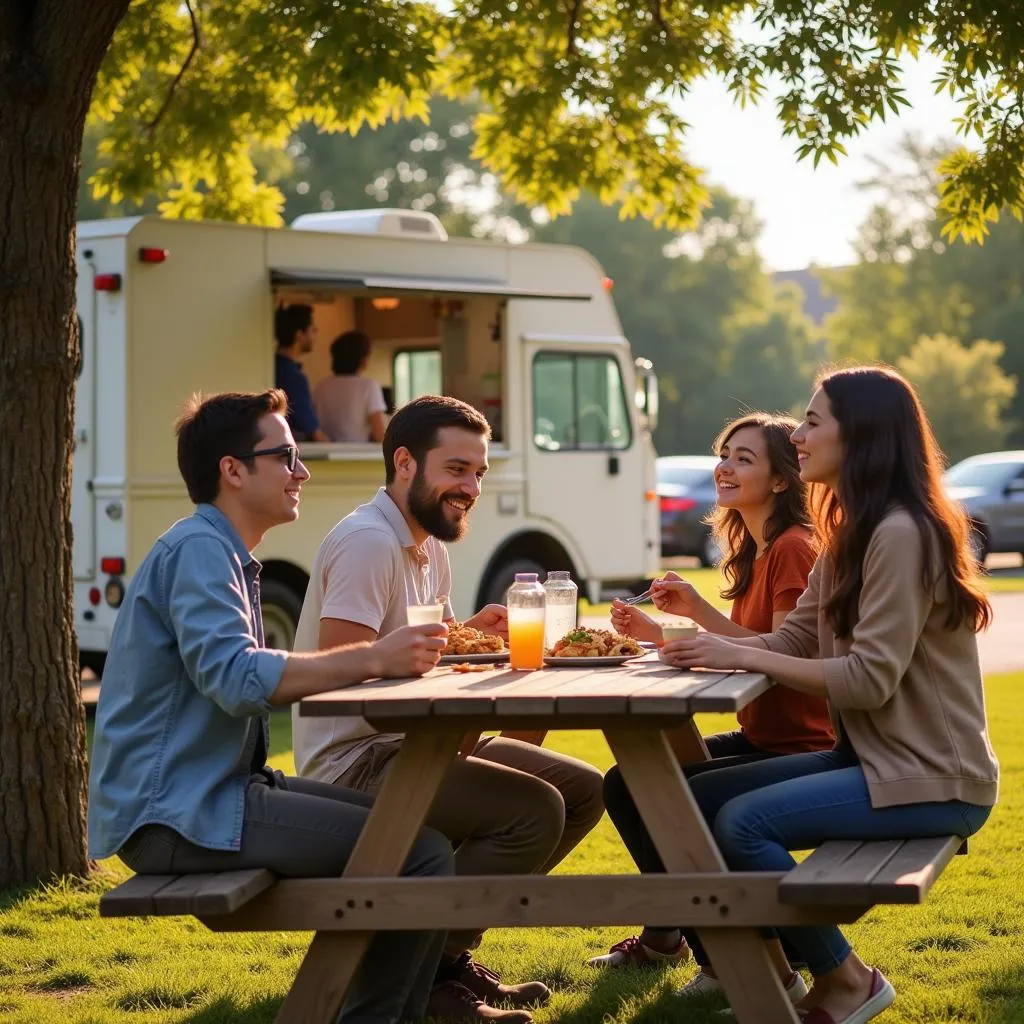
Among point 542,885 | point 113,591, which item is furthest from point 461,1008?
point 113,591

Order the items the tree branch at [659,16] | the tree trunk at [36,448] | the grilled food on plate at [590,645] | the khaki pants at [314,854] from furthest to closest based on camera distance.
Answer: the tree branch at [659,16]
the tree trunk at [36,448]
the grilled food on plate at [590,645]
the khaki pants at [314,854]

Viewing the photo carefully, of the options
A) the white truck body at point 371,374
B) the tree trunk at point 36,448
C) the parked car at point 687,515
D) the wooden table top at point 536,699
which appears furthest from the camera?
the parked car at point 687,515

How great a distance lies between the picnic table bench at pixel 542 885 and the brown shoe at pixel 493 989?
2.89ft

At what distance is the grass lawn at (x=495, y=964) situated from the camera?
4.73m

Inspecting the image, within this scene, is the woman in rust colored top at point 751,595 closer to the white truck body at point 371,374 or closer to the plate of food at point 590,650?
the plate of food at point 590,650

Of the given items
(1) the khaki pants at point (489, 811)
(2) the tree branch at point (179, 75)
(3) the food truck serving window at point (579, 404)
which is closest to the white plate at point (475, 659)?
(1) the khaki pants at point (489, 811)

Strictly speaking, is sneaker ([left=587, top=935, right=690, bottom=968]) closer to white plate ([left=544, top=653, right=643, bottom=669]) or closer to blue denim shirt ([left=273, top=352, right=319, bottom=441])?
white plate ([left=544, top=653, right=643, bottom=669])

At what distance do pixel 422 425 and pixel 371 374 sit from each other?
8.94 metres

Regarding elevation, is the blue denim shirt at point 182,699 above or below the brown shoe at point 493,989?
above

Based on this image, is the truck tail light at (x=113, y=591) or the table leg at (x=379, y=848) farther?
the truck tail light at (x=113, y=591)

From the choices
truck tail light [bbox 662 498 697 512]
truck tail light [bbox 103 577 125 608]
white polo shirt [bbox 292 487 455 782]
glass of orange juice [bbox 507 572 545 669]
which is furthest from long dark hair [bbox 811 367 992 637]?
truck tail light [bbox 662 498 697 512]

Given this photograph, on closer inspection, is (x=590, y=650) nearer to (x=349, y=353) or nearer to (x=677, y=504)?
(x=349, y=353)

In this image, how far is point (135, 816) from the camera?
13.0ft

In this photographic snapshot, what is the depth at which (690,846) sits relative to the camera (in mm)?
3980
